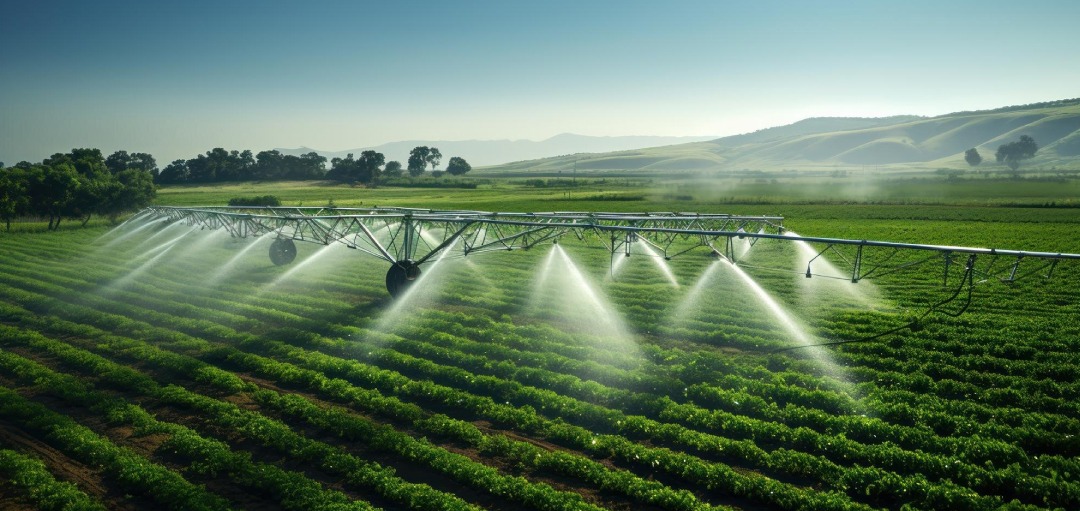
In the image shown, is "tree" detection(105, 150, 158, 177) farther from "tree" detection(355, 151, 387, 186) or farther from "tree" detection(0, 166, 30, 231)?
"tree" detection(0, 166, 30, 231)

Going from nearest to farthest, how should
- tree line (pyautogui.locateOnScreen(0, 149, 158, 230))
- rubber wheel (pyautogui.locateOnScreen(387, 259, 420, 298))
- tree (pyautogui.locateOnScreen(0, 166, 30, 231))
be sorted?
rubber wheel (pyautogui.locateOnScreen(387, 259, 420, 298)) < tree (pyautogui.locateOnScreen(0, 166, 30, 231)) < tree line (pyautogui.locateOnScreen(0, 149, 158, 230))

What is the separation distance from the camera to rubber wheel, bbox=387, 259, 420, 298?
24.8m

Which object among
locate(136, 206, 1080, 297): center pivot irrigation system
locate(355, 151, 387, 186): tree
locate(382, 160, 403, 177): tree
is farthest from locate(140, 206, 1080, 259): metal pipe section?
locate(382, 160, 403, 177): tree

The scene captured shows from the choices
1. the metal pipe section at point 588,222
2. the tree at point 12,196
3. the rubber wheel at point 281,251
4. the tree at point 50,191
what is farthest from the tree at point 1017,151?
the tree at point 12,196

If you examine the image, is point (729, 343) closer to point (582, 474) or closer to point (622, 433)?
point (622, 433)

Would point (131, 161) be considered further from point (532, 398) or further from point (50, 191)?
point (532, 398)

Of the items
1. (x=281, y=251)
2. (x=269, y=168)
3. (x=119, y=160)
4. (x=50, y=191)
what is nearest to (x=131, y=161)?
(x=119, y=160)

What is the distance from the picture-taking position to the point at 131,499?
31.8 ft

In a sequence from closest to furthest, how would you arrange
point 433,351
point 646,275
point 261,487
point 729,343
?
point 261,487, point 433,351, point 729,343, point 646,275

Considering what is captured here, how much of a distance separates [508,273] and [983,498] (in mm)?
25822

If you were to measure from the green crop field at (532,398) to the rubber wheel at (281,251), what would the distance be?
7.88 metres

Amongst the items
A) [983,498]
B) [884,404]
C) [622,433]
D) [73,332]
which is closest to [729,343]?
[884,404]

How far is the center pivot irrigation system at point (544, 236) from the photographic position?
18.8m

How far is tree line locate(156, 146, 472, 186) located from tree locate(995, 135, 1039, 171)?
208151mm
